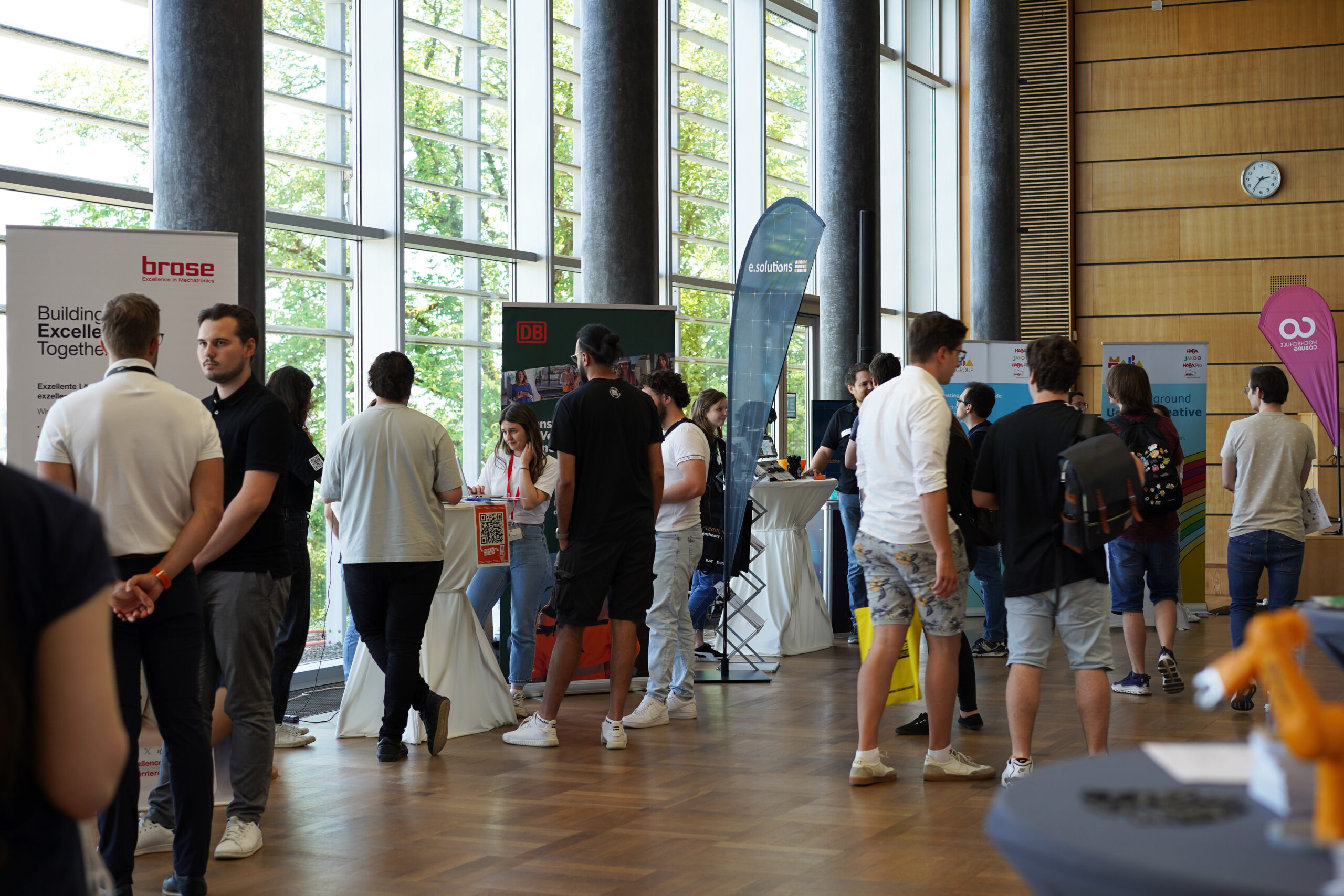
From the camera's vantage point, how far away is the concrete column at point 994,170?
471 inches

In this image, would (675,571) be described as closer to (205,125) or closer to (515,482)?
(515,482)

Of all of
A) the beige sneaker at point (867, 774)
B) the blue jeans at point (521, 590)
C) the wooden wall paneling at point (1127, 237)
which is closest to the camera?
the beige sneaker at point (867, 774)

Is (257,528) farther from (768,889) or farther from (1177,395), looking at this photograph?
(1177,395)

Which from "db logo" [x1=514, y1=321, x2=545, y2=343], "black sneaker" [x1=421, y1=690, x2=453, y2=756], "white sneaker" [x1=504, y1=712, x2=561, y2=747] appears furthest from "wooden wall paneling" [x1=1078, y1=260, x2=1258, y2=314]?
"black sneaker" [x1=421, y1=690, x2=453, y2=756]

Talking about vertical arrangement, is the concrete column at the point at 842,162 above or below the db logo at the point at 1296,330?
above

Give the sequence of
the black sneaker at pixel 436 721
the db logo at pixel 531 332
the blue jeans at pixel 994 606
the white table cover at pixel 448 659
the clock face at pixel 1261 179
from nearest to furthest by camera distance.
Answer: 1. the black sneaker at pixel 436 721
2. the white table cover at pixel 448 659
3. the db logo at pixel 531 332
4. the blue jeans at pixel 994 606
5. the clock face at pixel 1261 179

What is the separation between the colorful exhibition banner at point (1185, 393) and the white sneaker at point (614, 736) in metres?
5.18

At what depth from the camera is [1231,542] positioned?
18.3ft

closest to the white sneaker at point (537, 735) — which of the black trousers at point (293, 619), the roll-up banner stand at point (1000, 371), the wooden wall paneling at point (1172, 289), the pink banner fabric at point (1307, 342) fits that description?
the black trousers at point (293, 619)

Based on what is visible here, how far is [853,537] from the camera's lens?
24.1 feet

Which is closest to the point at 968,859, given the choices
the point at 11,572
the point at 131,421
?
the point at 131,421

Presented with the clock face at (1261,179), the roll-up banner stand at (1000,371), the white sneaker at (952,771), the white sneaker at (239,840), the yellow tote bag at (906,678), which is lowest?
the white sneaker at (952,771)

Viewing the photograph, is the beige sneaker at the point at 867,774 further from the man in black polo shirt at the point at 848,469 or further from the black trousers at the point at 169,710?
the man in black polo shirt at the point at 848,469

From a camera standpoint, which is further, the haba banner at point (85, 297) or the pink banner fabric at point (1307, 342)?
the pink banner fabric at point (1307, 342)
